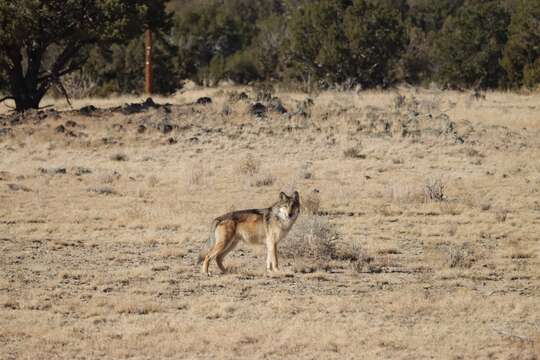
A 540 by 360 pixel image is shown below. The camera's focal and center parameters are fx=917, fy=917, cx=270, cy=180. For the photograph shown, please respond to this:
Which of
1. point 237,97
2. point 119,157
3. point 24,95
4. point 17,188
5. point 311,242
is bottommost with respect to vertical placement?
point 311,242

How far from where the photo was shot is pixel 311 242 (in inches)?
507

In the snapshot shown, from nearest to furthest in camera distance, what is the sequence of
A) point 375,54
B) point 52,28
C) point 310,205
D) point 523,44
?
point 310,205 → point 52,28 → point 375,54 → point 523,44

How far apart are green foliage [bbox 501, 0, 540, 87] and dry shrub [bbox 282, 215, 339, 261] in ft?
98.7

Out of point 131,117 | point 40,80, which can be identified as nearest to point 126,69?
point 40,80

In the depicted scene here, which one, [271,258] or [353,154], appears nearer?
[271,258]

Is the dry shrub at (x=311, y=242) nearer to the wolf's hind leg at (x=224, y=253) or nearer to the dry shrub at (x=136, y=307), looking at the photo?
the wolf's hind leg at (x=224, y=253)

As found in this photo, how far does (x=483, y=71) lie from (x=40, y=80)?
22.3 m

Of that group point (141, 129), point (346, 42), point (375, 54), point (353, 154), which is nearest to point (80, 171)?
point (141, 129)

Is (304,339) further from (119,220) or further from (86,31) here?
(86,31)

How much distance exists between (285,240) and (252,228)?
1871 millimetres

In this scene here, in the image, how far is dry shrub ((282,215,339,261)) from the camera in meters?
12.8

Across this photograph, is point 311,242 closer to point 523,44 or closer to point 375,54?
point 375,54

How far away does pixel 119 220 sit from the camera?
15797 mm

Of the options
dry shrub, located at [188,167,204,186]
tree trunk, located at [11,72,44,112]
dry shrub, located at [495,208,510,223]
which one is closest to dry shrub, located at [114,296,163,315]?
dry shrub, located at [495,208,510,223]
